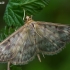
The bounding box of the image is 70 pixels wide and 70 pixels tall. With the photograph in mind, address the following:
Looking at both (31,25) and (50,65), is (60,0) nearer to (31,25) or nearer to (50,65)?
(50,65)

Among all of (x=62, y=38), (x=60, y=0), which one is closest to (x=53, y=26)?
(x=62, y=38)

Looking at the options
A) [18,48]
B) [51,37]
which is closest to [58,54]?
[51,37]

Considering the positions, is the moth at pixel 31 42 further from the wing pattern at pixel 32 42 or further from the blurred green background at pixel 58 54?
the blurred green background at pixel 58 54

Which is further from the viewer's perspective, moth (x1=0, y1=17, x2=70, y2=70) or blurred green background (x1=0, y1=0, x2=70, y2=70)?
blurred green background (x1=0, y1=0, x2=70, y2=70)

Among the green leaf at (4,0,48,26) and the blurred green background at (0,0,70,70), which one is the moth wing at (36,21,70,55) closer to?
the green leaf at (4,0,48,26)

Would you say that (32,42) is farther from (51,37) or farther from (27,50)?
(51,37)

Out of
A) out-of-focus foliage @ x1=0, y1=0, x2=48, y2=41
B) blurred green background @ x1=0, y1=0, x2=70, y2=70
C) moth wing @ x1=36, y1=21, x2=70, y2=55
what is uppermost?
out-of-focus foliage @ x1=0, y1=0, x2=48, y2=41

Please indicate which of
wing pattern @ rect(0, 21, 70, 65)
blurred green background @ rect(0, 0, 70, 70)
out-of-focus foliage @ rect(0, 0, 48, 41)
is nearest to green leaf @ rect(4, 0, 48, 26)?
out-of-focus foliage @ rect(0, 0, 48, 41)
